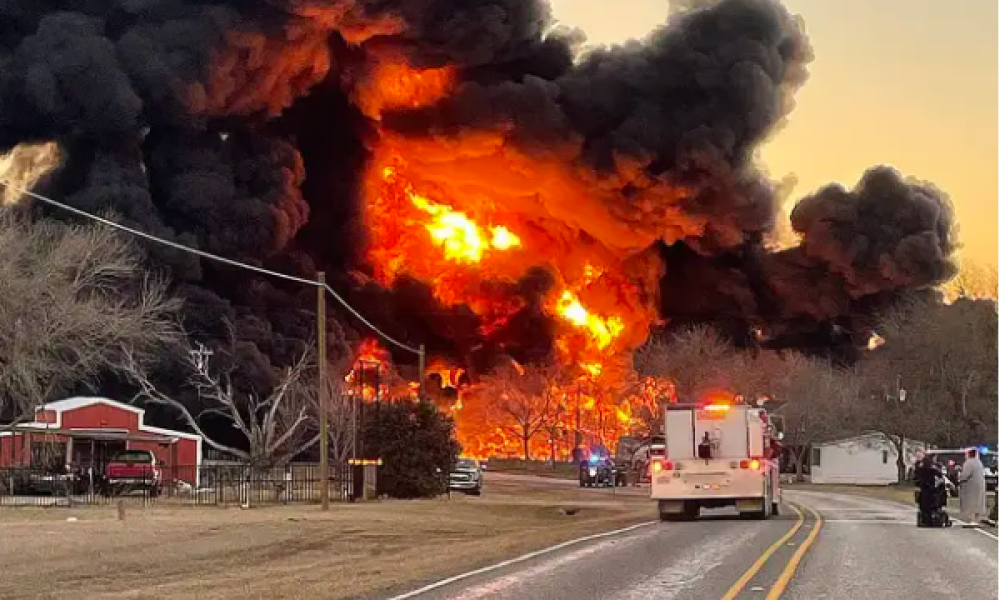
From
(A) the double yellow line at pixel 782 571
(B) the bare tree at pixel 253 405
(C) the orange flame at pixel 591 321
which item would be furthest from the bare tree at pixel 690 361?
(A) the double yellow line at pixel 782 571

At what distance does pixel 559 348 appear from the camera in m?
74.0

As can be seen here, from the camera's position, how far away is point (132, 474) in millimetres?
36500

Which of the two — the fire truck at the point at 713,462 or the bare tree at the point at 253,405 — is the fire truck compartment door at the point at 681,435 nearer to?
the fire truck at the point at 713,462

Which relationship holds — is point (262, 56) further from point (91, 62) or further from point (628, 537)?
point (628, 537)

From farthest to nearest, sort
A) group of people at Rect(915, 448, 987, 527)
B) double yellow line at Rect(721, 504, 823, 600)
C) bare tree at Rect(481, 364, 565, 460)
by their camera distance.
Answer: bare tree at Rect(481, 364, 565, 460) < group of people at Rect(915, 448, 987, 527) < double yellow line at Rect(721, 504, 823, 600)

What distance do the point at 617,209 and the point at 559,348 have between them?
33.3ft

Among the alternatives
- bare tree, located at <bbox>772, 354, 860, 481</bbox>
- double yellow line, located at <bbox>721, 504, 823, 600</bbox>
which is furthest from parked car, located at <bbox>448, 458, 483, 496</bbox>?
bare tree, located at <bbox>772, 354, 860, 481</bbox>

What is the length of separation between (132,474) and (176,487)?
261 centimetres

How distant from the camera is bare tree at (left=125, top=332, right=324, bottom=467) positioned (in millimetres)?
40438

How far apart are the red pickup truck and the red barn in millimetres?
2350

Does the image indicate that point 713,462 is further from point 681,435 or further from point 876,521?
point 876,521

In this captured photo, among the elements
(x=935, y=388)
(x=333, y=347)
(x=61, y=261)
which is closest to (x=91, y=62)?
(x=333, y=347)

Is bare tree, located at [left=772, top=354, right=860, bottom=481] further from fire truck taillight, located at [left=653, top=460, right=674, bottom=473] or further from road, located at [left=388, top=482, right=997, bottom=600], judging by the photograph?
road, located at [left=388, top=482, right=997, bottom=600]

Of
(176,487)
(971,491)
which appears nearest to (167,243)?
(176,487)
